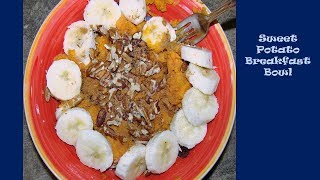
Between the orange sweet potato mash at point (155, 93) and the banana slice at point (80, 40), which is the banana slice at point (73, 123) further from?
the banana slice at point (80, 40)

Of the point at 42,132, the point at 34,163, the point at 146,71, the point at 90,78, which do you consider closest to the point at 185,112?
the point at 146,71

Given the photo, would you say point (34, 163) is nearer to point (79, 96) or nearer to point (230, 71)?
point (79, 96)

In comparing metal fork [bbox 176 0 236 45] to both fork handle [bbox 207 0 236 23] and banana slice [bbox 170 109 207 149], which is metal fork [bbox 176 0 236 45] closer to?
fork handle [bbox 207 0 236 23]

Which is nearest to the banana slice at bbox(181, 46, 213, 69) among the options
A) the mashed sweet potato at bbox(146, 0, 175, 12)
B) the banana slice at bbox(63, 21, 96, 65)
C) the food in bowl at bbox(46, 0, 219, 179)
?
the food in bowl at bbox(46, 0, 219, 179)

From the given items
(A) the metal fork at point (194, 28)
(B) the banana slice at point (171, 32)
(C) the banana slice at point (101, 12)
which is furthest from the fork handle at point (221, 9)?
(C) the banana slice at point (101, 12)

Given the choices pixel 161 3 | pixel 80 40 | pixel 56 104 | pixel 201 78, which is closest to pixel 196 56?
pixel 201 78

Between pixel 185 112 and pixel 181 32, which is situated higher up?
pixel 181 32
